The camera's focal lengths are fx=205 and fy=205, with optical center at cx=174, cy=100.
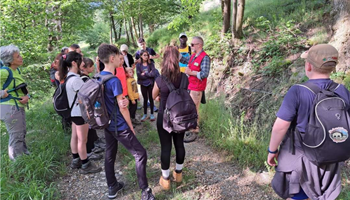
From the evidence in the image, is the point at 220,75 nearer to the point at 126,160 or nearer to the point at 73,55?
the point at 126,160

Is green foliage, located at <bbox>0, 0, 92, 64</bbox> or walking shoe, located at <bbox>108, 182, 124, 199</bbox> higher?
green foliage, located at <bbox>0, 0, 92, 64</bbox>

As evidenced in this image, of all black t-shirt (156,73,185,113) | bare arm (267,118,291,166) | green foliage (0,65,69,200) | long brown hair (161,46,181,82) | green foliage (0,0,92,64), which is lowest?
green foliage (0,65,69,200)

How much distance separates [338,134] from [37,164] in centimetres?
382

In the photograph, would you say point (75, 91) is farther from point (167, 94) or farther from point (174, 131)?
point (174, 131)

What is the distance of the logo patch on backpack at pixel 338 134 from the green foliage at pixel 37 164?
10.5 ft

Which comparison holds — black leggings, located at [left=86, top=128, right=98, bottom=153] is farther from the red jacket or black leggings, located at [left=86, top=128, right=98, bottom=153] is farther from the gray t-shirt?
the red jacket

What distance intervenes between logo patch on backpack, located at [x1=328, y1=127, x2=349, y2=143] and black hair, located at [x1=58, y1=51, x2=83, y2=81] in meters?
3.20

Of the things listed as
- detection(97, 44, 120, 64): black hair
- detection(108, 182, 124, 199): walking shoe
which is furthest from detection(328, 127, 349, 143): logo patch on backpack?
detection(108, 182, 124, 199): walking shoe

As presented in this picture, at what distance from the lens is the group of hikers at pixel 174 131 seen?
1.64 meters

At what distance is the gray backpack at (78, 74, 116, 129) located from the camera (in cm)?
237

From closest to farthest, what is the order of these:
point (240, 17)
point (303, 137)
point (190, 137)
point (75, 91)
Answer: point (303, 137)
point (75, 91)
point (190, 137)
point (240, 17)

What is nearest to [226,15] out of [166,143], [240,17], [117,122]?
[240,17]

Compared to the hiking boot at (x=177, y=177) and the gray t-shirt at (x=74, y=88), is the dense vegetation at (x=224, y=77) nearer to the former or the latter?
the hiking boot at (x=177, y=177)

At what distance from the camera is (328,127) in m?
1.56
